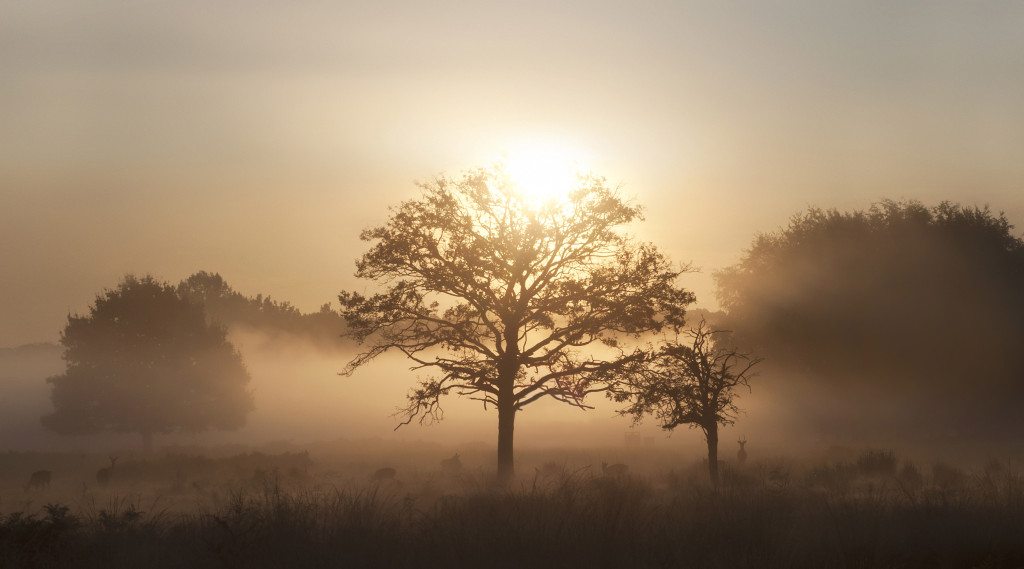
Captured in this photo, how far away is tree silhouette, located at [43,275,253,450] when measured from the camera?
174 feet

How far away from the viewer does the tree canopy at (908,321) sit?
4344 cm

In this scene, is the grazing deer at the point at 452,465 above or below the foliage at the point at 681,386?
below

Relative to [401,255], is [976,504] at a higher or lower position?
lower

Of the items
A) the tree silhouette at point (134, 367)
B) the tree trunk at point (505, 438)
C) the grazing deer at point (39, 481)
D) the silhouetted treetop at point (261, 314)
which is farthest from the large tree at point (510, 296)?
the silhouetted treetop at point (261, 314)

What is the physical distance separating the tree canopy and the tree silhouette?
108 feet

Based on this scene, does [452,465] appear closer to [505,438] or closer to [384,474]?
[384,474]

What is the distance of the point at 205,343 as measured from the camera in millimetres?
56844

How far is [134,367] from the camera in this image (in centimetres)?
5278

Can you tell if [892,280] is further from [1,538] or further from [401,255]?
[1,538]

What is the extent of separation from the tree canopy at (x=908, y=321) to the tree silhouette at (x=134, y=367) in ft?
108

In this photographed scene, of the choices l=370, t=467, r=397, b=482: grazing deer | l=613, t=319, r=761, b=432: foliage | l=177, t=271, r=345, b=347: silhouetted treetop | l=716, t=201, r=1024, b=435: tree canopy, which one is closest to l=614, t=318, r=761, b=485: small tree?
l=613, t=319, r=761, b=432: foliage

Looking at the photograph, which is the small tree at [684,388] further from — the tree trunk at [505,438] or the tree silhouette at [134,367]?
the tree silhouette at [134,367]

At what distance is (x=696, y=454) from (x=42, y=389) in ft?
299

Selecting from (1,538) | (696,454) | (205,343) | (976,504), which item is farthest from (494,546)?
(205,343)
